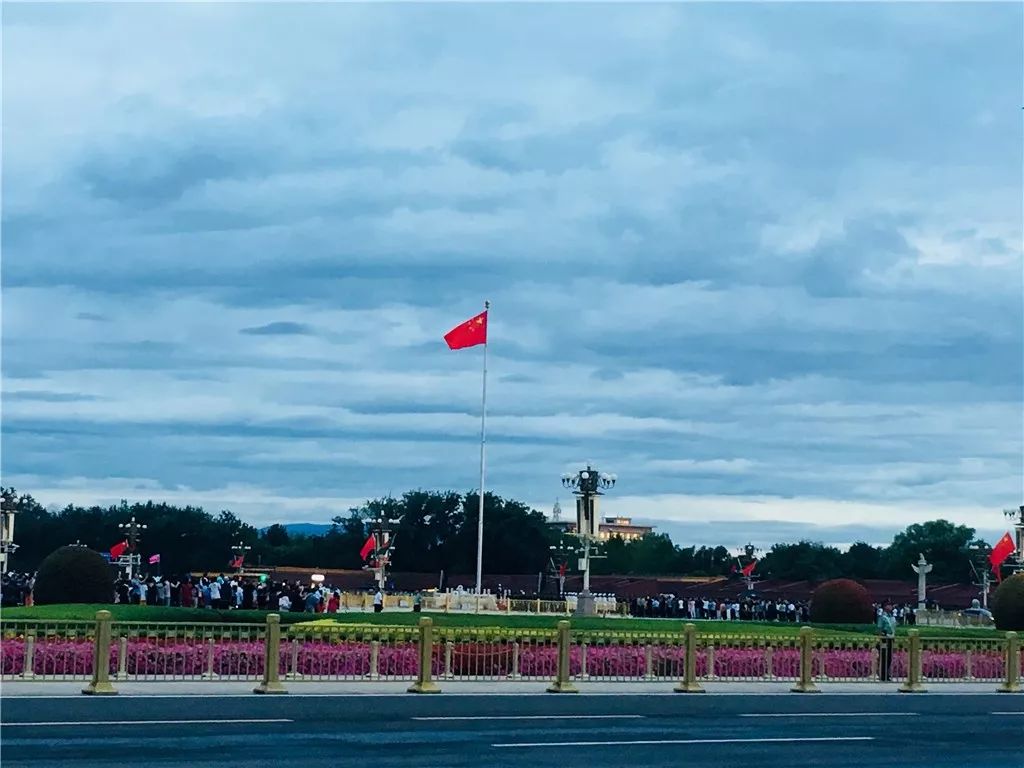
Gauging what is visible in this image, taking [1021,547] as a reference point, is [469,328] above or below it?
above

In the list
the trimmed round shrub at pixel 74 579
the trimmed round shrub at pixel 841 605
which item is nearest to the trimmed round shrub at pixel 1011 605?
the trimmed round shrub at pixel 841 605

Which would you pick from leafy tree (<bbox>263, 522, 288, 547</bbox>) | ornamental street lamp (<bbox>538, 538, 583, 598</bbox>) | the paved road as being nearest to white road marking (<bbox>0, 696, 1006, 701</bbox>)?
the paved road

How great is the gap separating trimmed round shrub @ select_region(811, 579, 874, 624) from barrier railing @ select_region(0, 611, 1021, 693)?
2163 cm

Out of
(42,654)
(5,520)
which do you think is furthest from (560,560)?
(42,654)

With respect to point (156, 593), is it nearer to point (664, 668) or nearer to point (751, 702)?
point (664, 668)

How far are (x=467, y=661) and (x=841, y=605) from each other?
31101 millimetres

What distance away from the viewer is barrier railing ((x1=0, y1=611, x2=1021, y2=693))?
23.1m

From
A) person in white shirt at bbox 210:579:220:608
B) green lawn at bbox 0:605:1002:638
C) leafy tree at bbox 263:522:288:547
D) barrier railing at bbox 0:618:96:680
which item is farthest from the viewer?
leafy tree at bbox 263:522:288:547

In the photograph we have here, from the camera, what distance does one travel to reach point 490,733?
17.2 m

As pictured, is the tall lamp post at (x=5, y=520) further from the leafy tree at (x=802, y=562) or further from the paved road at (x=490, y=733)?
the leafy tree at (x=802, y=562)

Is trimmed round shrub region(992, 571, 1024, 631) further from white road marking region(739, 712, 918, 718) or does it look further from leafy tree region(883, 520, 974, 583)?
leafy tree region(883, 520, 974, 583)

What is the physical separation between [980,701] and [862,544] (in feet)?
340

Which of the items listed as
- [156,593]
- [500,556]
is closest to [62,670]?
[156,593]

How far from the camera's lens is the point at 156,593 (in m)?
55.6
